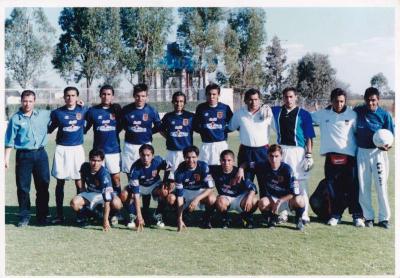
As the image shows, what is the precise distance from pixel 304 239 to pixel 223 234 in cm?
88

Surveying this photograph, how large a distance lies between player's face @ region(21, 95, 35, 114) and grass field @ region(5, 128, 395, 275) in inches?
54.4

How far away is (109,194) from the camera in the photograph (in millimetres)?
5129

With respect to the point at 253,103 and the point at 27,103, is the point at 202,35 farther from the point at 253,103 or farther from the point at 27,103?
the point at 27,103

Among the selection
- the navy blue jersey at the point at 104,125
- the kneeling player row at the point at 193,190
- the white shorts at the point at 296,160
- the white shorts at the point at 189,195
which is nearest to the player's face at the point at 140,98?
the navy blue jersey at the point at 104,125

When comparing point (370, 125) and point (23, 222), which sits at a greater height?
point (370, 125)

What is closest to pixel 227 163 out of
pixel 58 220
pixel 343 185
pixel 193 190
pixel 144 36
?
pixel 193 190

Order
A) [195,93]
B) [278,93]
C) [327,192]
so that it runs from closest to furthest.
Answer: [327,192] < [195,93] < [278,93]

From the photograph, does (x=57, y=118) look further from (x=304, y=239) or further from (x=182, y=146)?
(x=304, y=239)

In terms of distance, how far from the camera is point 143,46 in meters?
21.4

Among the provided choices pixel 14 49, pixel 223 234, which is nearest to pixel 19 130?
pixel 223 234

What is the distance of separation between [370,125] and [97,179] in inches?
132

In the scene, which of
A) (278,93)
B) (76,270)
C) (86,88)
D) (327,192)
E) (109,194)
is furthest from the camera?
(278,93)

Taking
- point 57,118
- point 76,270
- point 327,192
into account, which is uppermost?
point 57,118

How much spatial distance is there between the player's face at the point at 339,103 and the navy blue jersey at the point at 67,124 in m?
3.16
